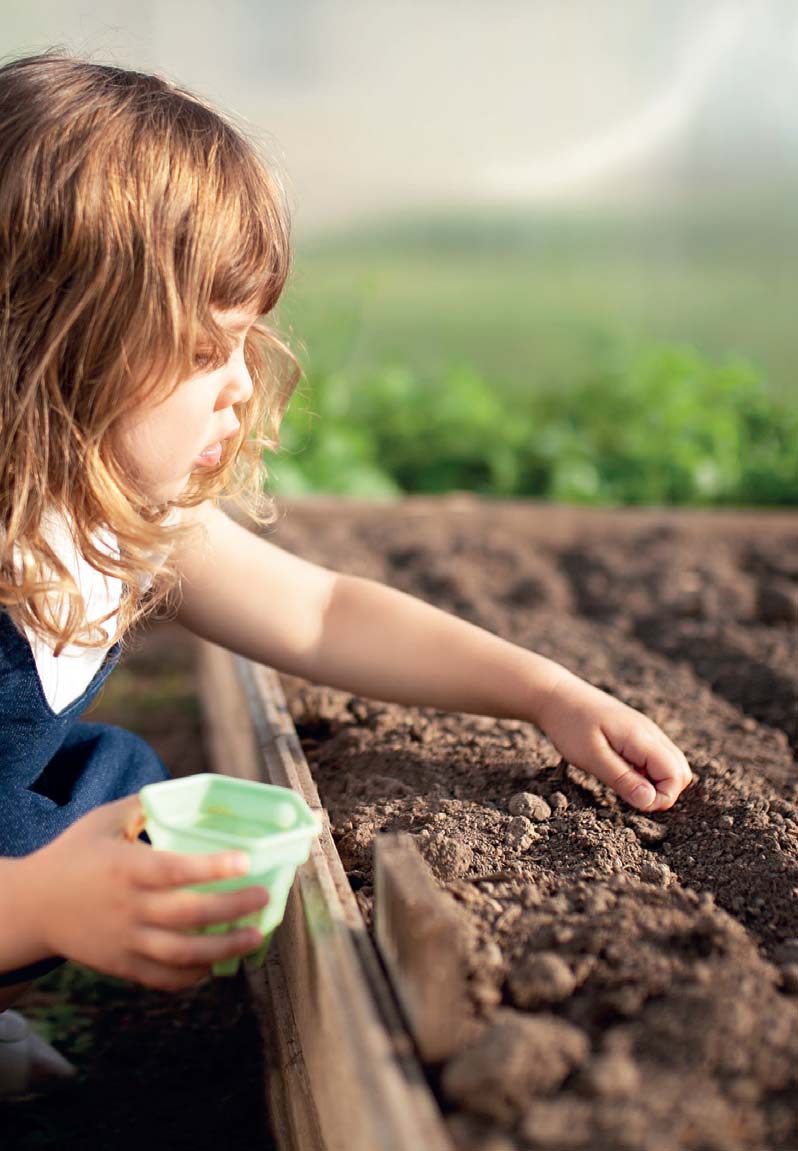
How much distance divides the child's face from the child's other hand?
59cm

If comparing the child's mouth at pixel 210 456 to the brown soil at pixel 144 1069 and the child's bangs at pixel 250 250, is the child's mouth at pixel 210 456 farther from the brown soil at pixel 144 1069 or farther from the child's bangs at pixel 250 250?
the brown soil at pixel 144 1069

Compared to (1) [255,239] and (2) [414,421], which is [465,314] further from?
(1) [255,239]

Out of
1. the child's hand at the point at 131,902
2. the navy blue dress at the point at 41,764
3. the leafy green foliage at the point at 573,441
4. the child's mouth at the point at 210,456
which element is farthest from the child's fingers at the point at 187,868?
the leafy green foliage at the point at 573,441

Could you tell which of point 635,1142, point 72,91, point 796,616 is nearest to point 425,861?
point 635,1142

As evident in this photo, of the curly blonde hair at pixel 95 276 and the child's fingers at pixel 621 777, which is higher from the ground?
the curly blonde hair at pixel 95 276

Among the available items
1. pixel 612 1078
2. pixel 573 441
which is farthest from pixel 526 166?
pixel 612 1078

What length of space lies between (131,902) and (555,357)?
522 cm

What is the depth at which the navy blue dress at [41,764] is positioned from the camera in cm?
141

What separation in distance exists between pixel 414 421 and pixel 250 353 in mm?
2850

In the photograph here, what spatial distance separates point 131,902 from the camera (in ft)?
3.34

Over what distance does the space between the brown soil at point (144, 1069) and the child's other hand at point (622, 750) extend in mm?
633

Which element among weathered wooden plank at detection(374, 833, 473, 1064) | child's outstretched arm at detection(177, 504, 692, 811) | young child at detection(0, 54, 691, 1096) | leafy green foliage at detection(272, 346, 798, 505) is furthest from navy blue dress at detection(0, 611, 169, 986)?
leafy green foliage at detection(272, 346, 798, 505)

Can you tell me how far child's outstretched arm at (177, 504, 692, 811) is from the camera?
5.39 ft

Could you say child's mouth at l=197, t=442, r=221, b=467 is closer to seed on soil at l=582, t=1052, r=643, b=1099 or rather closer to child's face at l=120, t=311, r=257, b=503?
child's face at l=120, t=311, r=257, b=503
